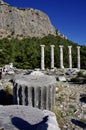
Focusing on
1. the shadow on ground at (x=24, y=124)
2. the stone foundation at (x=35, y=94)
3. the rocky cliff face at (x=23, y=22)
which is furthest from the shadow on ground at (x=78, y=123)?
the rocky cliff face at (x=23, y=22)

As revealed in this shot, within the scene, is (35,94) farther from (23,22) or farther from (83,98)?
(23,22)

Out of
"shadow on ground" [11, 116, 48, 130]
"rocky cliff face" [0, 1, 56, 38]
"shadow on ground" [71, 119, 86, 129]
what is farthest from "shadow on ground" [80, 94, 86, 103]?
"rocky cliff face" [0, 1, 56, 38]

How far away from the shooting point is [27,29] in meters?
115

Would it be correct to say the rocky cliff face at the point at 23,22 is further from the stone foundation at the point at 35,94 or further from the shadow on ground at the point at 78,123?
the shadow on ground at the point at 78,123

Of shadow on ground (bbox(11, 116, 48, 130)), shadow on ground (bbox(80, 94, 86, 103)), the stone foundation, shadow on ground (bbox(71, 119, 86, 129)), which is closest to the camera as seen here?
shadow on ground (bbox(11, 116, 48, 130))

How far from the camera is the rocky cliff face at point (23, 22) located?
11031 cm

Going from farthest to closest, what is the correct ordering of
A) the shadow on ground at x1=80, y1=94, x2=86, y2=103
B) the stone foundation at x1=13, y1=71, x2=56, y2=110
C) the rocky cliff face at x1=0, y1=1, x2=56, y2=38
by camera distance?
the rocky cliff face at x1=0, y1=1, x2=56, y2=38 < the shadow on ground at x1=80, y1=94, x2=86, y2=103 < the stone foundation at x1=13, y1=71, x2=56, y2=110

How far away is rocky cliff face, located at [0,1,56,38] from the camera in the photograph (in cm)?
11031

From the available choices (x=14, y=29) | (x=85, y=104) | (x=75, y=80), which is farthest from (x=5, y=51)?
(x=14, y=29)

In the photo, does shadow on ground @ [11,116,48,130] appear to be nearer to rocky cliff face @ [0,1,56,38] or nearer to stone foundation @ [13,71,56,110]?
stone foundation @ [13,71,56,110]

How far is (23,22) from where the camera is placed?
118500mm

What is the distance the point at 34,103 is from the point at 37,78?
123 centimetres

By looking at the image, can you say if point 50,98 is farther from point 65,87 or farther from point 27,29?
point 27,29

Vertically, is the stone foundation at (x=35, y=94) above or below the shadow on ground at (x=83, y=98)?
above
